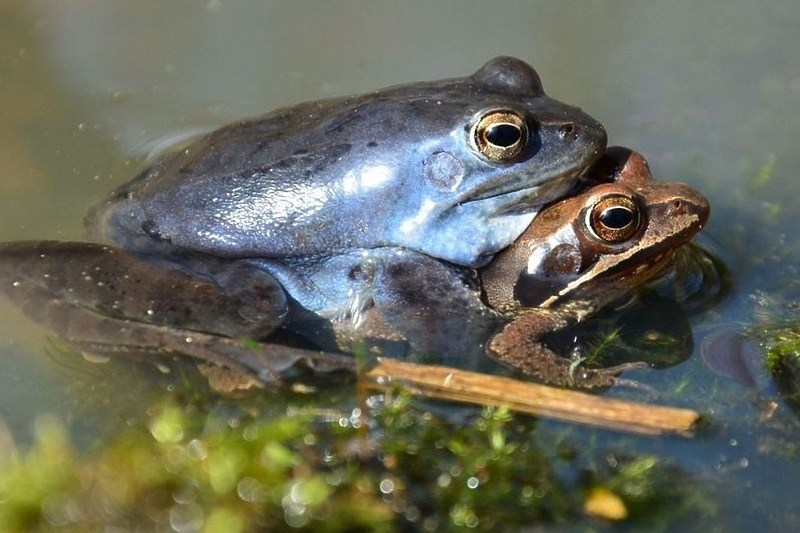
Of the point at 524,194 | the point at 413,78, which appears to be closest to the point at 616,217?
the point at 524,194

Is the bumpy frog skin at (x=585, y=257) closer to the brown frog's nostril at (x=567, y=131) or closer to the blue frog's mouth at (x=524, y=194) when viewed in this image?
the blue frog's mouth at (x=524, y=194)

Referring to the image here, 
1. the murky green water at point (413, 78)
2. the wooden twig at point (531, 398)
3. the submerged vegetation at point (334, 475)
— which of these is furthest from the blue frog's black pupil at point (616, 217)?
the submerged vegetation at point (334, 475)

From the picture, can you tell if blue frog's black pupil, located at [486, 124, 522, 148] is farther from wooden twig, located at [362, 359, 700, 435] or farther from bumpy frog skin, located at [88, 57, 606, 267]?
wooden twig, located at [362, 359, 700, 435]

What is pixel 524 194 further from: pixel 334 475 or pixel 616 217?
pixel 334 475

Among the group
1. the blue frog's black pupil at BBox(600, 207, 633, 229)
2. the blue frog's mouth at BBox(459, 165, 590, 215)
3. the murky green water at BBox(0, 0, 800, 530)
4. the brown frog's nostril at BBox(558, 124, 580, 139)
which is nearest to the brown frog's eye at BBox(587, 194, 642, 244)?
the blue frog's black pupil at BBox(600, 207, 633, 229)

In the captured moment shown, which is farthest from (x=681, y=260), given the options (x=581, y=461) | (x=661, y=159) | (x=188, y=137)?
(x=188, y=137)

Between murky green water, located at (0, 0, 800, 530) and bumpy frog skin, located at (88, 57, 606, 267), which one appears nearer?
bumpy frog skin, located at (88, 57, 606, 267)
